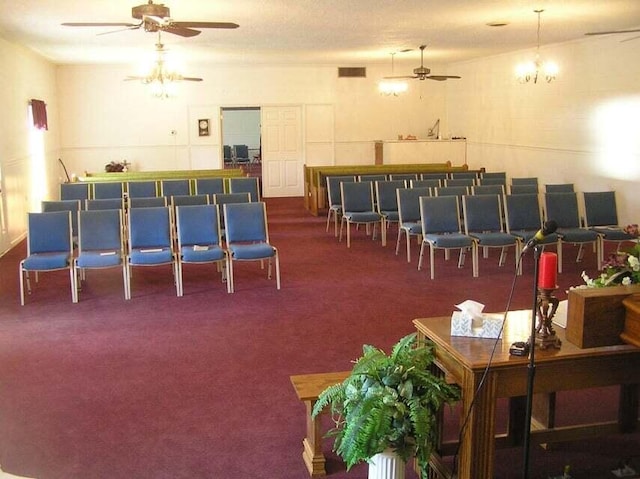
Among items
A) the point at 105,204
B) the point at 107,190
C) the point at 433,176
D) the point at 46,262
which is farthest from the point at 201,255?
the point at 433,176

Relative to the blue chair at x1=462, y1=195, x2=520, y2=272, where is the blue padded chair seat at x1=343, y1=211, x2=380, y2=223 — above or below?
below

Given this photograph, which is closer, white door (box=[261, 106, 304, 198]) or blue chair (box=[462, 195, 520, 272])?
blue chair (box=[462, 195, 520, 272])

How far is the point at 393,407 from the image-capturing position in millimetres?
2707

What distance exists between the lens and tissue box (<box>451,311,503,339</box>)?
2.91 metres

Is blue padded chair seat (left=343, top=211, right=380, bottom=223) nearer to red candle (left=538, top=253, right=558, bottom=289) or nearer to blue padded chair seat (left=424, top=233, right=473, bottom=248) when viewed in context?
blue padded chair seat (left=424, top=233, right=473, bottom=248)

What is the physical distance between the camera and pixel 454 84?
15.8m

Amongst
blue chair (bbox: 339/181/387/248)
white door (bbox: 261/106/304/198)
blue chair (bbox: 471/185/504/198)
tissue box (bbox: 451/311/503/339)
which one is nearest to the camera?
tissue box (bbox: 451/311/503/339)

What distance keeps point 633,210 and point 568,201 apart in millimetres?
1984

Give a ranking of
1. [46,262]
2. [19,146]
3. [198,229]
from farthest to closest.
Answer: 1. [19,146]
2. [198,229]
3. [46,262]

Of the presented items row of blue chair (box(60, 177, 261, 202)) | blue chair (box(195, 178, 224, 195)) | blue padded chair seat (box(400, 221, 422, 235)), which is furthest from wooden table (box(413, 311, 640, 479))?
blue chair (box(195, 178, 224, 195))

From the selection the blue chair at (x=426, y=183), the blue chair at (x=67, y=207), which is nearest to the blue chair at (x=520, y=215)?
the blue chair at (x=426, y=183)

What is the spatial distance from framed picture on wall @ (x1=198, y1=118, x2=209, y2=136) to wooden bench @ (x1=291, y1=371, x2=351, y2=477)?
12512 mm

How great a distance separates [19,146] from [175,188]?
9.22 ft

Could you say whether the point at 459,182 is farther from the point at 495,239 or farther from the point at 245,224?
the point at 245,224
